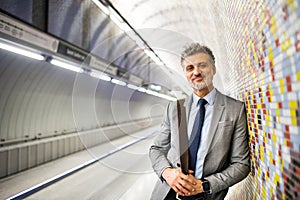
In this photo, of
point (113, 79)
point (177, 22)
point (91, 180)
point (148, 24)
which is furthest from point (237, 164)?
point (113, 79)

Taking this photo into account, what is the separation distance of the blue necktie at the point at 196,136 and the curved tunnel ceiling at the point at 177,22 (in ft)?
2.14

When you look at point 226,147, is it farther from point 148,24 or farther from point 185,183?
point 148,24

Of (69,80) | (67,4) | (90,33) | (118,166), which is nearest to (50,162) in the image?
(118,166)

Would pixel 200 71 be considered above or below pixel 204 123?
above

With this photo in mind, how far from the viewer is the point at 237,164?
1.70 metres

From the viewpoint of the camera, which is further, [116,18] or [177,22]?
[116,18]

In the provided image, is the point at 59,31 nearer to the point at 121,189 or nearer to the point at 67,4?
the point at 67,4

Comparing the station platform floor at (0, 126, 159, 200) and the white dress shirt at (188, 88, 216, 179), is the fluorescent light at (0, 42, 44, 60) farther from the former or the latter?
the white dress shirt at (188, 88, 216, 179)

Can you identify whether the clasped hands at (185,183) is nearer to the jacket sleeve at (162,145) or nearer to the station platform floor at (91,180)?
the jacket sleeve at (162,145)

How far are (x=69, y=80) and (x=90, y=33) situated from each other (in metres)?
2.08

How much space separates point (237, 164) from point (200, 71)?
73 cm

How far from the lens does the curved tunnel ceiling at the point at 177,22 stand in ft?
10.4

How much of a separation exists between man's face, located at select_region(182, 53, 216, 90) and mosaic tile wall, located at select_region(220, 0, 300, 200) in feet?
1.22

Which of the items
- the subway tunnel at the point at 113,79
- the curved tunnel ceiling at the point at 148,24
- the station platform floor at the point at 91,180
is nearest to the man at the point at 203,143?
the subway tunnel at the point at 113,79
